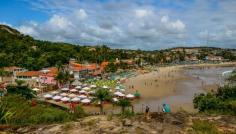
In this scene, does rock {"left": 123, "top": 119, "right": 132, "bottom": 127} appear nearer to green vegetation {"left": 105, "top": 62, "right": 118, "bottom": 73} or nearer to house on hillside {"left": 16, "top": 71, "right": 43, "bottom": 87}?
house on hillside {"left": 16, "top": 71, "right": 43, "bottom": 87}

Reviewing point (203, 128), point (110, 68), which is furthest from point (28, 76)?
point (203, 128)

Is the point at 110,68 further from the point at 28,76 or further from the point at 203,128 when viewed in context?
the point at 203,128

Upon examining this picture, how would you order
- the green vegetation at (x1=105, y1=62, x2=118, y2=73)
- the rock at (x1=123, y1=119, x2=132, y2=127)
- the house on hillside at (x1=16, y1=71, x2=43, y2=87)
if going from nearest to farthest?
the rock at (x1=123, y1=119, x2=132, y2=127) → the house on hillside at (x1=16, y1=71, x2=43, y2=87) → the green vegetation at (x1=105, y1=62, x2=118, y2=73)

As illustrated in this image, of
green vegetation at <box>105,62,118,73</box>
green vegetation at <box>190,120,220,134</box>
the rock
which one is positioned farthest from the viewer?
green vegetation at <box>105,62,118,73</box>

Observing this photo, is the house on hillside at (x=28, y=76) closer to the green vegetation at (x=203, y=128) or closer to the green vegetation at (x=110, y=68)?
the green vegetation at (x=110, y=68)

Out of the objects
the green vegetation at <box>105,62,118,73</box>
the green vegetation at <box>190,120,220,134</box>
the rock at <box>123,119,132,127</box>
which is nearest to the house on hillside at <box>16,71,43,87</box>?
the green vegetation at <box>105,62,118,73</box>

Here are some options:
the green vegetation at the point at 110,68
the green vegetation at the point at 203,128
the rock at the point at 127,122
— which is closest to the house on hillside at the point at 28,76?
the green vegetation at the point at 110,68

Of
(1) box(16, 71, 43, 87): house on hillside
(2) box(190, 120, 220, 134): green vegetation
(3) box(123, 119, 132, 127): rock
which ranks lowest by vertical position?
(1) box(16, 71, 43, 87): house on hillside

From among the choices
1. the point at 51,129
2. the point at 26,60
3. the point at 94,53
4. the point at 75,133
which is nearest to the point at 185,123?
the point at 75,133

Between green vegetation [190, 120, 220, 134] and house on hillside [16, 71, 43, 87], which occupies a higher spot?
green vegetation [190, 120, 220, 134]
